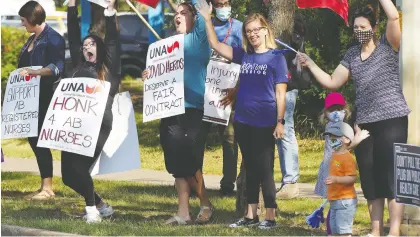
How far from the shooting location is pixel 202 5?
9.92m

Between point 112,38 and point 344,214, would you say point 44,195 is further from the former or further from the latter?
point 344,214

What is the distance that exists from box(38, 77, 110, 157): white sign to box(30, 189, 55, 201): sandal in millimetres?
1676

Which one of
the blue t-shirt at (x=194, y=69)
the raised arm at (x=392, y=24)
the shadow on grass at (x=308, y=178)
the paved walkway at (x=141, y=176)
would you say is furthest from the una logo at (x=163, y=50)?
the shadow on grass at (x=308, y=178)

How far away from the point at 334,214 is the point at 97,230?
2.05 meters

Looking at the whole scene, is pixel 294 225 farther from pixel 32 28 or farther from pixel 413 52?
pixel 32 28

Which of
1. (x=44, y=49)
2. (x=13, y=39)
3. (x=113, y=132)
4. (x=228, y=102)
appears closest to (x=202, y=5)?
(x=228, y=102)

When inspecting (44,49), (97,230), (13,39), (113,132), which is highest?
(13,39)

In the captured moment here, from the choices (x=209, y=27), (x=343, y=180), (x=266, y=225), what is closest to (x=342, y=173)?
(x=343, y=180)

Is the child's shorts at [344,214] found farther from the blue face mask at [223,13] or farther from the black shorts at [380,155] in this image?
the blue face mask at [223,13]

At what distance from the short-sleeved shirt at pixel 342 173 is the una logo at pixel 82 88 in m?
2.67

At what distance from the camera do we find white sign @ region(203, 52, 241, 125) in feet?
34.2

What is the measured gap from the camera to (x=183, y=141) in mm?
10344

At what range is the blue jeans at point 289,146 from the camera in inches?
467

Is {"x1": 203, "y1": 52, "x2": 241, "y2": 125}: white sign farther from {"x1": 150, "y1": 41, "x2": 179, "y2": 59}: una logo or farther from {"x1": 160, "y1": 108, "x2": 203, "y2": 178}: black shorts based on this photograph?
{"x1": 150, "y1": 41, "x2": 179, "y2": 59}: una logo
